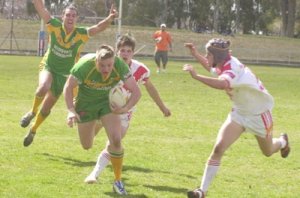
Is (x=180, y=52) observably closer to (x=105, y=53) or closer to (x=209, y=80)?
(x=105, y=53)

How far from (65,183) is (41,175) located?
547 mm

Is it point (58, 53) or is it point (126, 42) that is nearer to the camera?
point (126, 42)

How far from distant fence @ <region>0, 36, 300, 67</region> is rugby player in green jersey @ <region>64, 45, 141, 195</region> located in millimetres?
39236

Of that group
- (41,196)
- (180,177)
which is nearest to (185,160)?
(180,177)

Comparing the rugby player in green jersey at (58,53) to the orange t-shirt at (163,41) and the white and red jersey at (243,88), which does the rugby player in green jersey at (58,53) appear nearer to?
the white and red jersey at (243,88)

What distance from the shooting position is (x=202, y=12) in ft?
288

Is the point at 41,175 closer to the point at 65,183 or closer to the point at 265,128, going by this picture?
the point at 65,183

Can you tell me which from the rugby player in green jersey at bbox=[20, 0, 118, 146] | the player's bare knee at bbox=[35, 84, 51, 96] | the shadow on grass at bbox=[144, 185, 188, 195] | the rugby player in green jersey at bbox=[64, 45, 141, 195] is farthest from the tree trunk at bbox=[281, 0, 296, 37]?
the rugby player in green jersey at bbox=[64, 45, 141, 195]

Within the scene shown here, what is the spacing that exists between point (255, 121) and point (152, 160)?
8.86ft

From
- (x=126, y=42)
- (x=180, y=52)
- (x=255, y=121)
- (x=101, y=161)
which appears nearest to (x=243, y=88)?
(x=255, y=121)

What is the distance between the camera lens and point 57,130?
12.0m

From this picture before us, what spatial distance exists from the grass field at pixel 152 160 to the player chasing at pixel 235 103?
59 cm

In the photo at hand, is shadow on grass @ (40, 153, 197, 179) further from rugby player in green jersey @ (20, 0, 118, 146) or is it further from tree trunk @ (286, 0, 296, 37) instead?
tree trunk @ (286, 0, 296, 37)

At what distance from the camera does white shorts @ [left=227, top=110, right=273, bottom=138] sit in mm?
7195
